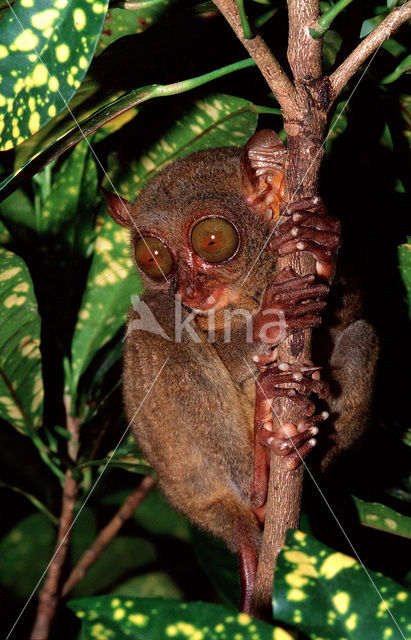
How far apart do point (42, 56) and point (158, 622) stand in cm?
146

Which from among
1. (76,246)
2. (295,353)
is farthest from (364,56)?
(76,246)

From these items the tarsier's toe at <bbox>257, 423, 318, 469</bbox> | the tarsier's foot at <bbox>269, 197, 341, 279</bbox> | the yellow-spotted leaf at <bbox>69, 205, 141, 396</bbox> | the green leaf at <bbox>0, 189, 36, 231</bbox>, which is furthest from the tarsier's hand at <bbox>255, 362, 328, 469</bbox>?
the green leaf at <bbox>0, 189, 36, 231</bbox>

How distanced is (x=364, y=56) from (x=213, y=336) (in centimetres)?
118

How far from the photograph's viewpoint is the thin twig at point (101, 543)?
10.6 feet

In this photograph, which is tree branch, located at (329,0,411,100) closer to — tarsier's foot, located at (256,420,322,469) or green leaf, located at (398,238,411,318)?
tarsier's foot, located at (256,420,322,469)

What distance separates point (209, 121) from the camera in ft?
9.50

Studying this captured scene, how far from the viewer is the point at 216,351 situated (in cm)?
230

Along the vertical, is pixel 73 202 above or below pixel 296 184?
above

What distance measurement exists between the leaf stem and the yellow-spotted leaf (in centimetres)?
175

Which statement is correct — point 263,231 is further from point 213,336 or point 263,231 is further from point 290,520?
point 290,520

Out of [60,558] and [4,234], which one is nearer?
[4,234]

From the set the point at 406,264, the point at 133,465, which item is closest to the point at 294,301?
the point at 406,264

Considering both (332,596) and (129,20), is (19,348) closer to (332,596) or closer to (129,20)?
(129,20)

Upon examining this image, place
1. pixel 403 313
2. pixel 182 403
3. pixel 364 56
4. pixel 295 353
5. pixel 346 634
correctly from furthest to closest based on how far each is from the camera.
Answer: pixel 403 313, pixel 182 403, pixel 295 353, pixel 364 56, pixel 346 634
